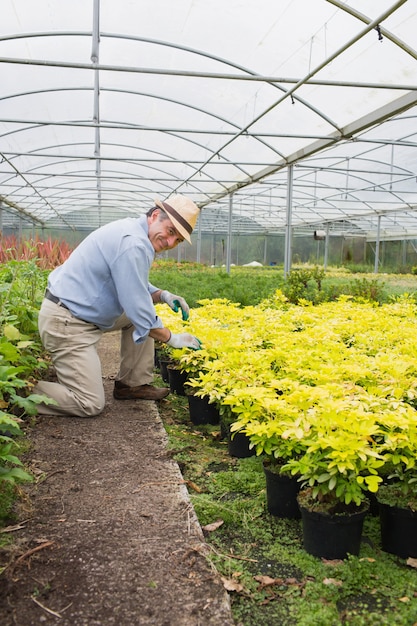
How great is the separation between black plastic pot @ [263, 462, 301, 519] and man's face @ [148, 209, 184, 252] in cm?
167

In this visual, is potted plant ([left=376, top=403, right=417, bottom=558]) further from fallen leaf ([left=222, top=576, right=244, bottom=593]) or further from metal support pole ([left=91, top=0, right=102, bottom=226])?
metal support pole ([left=91, top=0, right=102, bottom=226])

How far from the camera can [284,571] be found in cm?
205

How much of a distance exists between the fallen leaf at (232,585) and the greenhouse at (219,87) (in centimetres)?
367

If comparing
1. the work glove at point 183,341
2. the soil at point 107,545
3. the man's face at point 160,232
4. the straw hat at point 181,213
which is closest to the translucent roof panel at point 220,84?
the straw hat at point 181,213

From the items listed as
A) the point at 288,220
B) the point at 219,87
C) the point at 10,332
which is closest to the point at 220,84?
the point at 219,87

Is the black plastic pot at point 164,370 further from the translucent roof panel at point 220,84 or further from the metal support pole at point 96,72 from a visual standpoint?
the metal support pole at point 96,72

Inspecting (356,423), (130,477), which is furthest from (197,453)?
(356,423)

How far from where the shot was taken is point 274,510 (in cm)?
247

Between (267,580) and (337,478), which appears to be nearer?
(267,580)

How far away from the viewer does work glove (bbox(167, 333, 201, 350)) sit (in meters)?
3.57

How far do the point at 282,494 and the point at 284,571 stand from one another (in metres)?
0.42

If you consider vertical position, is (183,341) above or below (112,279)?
below

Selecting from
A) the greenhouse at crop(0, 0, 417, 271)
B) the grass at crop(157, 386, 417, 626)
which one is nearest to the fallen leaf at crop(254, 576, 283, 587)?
the grass at crop(157, 386, 417, 626)

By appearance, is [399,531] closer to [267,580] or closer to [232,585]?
[267,580]
